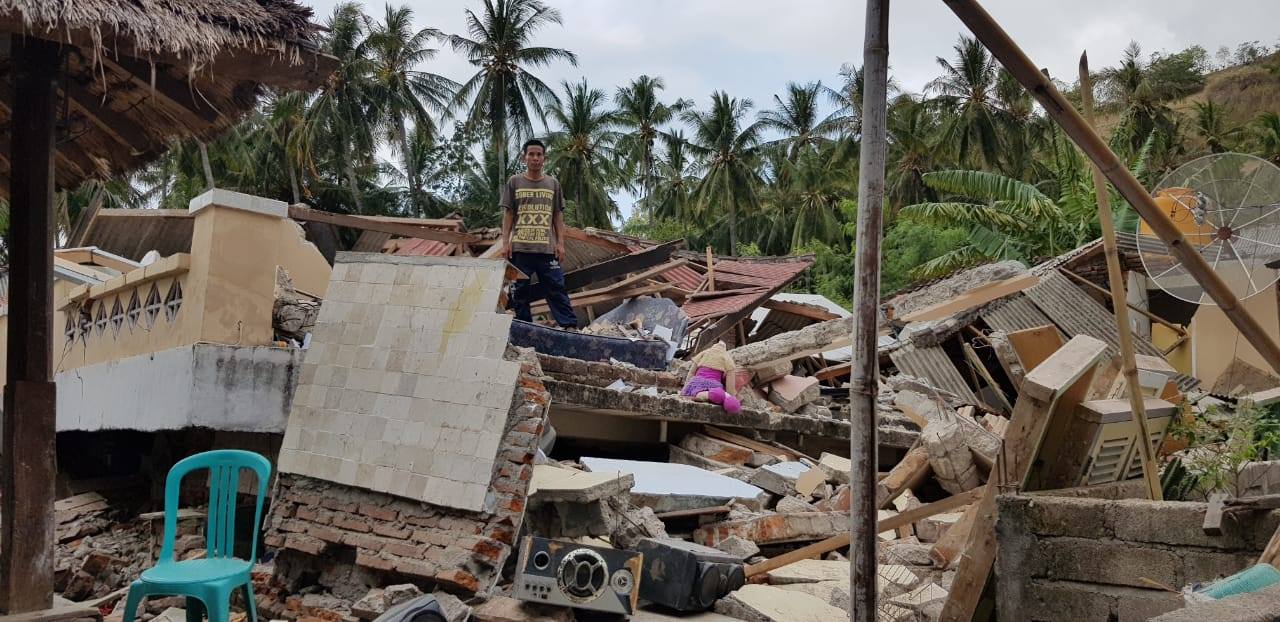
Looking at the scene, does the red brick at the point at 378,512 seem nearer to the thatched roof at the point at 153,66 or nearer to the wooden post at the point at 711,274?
the thatched roof at the point at 153,66

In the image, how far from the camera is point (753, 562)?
7137 millimetres

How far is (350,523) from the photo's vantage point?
6375 millimetres

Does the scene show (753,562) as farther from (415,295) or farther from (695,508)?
(415,295)

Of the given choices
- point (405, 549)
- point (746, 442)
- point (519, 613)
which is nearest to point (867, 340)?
point (519, 613)

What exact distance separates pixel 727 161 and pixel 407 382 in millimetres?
40735

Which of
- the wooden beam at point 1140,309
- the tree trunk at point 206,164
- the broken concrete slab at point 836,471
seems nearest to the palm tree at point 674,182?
the tree trunk at point 206,164

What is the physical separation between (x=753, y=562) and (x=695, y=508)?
85cm

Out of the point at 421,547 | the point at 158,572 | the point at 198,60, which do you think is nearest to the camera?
the point at 158,572

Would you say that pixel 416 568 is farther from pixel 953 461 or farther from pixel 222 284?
pixel 953 461

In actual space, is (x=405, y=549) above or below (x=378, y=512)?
below

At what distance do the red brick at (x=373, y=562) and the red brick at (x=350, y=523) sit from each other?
0.57 feet

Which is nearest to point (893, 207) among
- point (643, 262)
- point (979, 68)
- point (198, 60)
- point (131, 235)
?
point (979, 68)

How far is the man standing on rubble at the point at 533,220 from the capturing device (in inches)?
358

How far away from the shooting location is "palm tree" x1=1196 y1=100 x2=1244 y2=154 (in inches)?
1418
